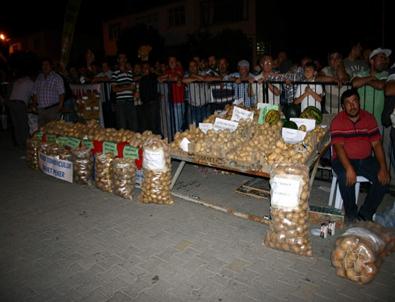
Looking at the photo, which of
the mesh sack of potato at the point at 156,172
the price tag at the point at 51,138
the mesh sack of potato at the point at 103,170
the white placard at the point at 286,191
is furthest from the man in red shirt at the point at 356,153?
the price tag at the point at 51,138

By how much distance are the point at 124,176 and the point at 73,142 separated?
164cm

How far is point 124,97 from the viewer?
9.12 m

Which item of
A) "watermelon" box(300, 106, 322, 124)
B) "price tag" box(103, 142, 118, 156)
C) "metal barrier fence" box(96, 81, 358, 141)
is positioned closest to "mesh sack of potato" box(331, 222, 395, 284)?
"watermelon" box(300, 106, 322, 124)

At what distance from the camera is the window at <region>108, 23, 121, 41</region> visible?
45778 mm

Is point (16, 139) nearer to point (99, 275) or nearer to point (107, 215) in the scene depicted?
point (107, 215)

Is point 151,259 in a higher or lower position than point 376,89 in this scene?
lower

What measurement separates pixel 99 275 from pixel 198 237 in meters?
1.34

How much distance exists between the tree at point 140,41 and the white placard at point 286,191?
32.5 m

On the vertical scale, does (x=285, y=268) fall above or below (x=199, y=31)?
below

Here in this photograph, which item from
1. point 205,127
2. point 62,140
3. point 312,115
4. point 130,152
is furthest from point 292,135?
point 62,140

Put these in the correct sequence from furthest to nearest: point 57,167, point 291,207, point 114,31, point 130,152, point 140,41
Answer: point 114,31
point 140,41
point 57,167
point 130,152
point 291,207

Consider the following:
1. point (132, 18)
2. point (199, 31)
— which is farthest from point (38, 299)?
point (132, 18)

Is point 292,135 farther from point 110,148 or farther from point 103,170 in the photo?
point 103,170

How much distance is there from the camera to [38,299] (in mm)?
3645
